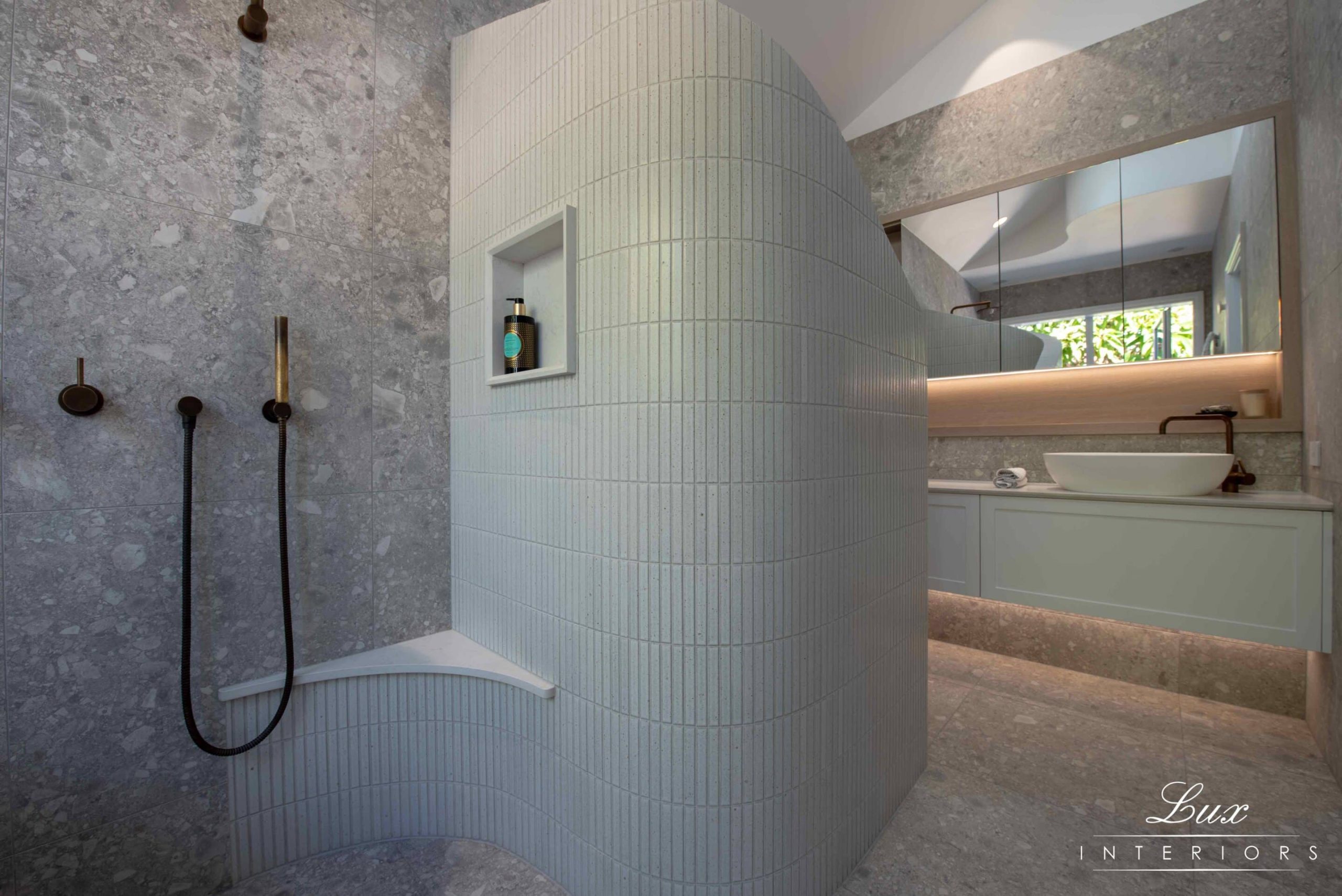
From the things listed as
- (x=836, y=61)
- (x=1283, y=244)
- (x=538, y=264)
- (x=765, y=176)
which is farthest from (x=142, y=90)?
(x=1283, y=244)

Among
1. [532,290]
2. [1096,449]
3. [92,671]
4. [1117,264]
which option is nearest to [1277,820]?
[1096,449]

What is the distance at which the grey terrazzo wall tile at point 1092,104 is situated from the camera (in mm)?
2012

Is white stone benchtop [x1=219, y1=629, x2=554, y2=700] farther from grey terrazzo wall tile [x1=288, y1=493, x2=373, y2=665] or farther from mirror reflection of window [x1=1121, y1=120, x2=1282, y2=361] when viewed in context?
mirror reflection of window [x1=1121, y1=120, x2=1282, y2=361]

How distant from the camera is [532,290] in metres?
1.46

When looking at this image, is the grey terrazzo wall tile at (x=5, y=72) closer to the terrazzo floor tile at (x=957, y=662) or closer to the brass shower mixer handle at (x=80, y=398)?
the brass shower mixer handle at (x=80, y=398)

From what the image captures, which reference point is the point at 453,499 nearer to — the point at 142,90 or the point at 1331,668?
the point at 142,90

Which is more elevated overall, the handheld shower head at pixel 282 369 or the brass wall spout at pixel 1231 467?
the handheld shower head at pixel 282 369

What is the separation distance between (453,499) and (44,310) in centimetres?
93

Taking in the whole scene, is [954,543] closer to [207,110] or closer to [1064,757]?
[1064,757]

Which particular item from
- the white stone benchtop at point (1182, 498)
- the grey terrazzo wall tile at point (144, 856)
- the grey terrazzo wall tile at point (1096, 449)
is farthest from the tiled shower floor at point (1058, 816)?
the grey terrazzo wall tile at point (1096, 449)

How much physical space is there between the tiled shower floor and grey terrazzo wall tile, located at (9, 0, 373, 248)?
1.63 metres

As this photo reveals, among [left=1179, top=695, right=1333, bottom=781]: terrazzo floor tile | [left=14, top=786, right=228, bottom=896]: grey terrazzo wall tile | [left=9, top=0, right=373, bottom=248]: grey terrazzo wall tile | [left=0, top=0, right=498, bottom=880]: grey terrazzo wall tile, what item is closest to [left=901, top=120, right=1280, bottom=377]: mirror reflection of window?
[left=1179, top=695, right=1333, bottom=781]: terrazzo floor tile

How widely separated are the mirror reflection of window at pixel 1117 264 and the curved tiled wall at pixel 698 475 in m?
1.64

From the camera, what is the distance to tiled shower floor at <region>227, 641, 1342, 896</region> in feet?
4.12
